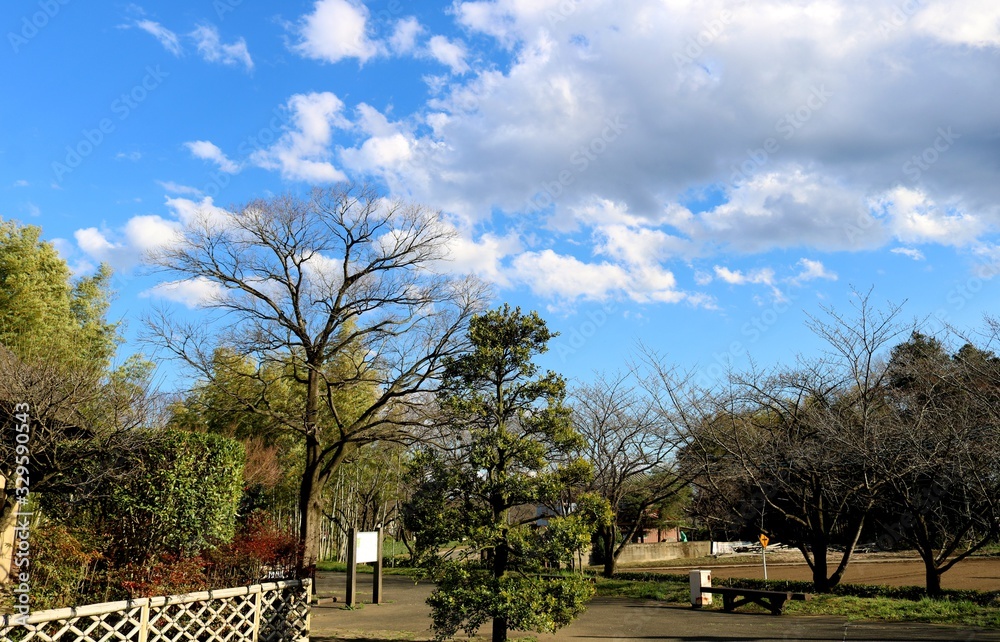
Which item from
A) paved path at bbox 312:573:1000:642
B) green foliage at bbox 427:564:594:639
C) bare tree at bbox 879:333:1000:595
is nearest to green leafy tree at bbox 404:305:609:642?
green foliage at bbox 427:564:594:639

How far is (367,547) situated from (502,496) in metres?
8.16

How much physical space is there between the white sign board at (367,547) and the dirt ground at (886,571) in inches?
585

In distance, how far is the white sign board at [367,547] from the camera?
18125 millimetres

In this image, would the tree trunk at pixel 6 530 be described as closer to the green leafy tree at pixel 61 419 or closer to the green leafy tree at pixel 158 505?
the green leafy tree at pixel 61 419

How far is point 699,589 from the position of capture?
57.6 ft

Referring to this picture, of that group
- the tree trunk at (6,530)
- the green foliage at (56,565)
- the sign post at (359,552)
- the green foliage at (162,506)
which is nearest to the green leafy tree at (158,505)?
the green foliage at (162,506)

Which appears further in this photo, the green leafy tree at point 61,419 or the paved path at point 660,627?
the paved path at point 660,627

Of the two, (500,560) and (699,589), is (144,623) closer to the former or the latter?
(500,560)

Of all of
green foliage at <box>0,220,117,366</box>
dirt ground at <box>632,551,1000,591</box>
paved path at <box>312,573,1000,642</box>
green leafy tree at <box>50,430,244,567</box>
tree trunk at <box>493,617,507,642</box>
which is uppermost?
green foliage at <box>0,220,117,366</box>

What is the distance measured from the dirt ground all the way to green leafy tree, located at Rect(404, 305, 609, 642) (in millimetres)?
16219

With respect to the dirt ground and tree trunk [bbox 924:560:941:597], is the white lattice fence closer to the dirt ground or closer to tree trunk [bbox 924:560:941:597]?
tree trunk [bbox 924:560:941:597]

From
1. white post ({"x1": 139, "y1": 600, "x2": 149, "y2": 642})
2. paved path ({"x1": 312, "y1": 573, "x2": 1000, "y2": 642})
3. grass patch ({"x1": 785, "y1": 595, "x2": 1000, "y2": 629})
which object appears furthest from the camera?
grass patch ({"x1": 785, "y1": 595, "x2": 1000, "y2": 629})

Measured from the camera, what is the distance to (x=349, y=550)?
1795cm

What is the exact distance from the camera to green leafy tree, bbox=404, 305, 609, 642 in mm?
11234
